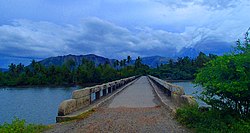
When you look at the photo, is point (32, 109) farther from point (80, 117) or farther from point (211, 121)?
point (211, 121)

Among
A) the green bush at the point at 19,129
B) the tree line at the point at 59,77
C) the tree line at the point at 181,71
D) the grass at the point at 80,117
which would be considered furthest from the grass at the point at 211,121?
the tree line at the point at 59,77

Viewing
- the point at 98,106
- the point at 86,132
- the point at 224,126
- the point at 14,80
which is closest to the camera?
the point at 224,126

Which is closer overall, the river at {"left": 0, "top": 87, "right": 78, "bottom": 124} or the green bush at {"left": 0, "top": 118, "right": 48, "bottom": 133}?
the green bush at {"left": 0, "top": 118, "right": 48, "bottom": 133}

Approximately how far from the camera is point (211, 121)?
8031mm

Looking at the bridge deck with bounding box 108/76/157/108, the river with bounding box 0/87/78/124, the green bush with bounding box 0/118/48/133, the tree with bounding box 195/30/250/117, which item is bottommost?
the river with bounding box 0/87/78/124

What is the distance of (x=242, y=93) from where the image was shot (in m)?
7.64

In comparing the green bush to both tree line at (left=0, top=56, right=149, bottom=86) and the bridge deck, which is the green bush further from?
tree line at (left=0, top=56, right=149, bottom=86)

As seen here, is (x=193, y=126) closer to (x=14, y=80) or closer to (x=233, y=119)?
(x=233, y=119)

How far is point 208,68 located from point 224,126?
1.89 m

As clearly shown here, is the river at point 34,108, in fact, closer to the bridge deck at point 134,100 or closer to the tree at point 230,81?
the tree at point 230,81

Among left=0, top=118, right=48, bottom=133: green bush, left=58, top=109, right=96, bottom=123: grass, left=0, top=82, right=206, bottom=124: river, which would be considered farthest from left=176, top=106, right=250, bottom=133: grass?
left=0, top=118, right=48, bottom=133: green bush

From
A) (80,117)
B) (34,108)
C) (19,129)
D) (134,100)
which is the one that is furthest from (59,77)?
(19,129)

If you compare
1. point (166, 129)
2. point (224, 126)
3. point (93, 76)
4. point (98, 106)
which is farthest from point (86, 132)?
point (93, 76)

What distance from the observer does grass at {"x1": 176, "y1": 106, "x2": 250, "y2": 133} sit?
23.7ft
